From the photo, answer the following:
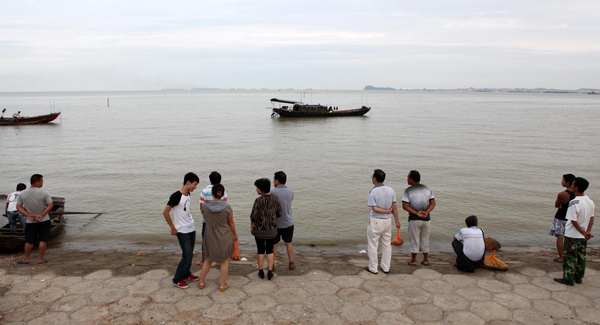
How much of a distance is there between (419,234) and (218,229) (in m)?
3.22

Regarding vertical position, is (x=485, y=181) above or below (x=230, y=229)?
below

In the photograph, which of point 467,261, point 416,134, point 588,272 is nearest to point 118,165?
point 467,261

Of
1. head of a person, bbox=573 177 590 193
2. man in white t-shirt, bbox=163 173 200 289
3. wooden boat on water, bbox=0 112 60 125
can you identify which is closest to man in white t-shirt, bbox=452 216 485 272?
head of a person, bbox=573 177 590 193

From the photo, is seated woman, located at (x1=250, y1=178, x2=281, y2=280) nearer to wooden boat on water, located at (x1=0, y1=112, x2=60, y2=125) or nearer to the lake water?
the lake water

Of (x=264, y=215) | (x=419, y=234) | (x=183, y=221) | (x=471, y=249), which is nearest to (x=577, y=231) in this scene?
(x=471, y=249)

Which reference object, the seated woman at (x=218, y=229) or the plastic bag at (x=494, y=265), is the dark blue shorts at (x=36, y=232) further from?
the plastic bag at (x=494, y=265)

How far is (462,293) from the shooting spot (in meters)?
5.45

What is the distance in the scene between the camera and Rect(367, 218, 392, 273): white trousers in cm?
593

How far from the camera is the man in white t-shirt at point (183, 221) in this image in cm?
519

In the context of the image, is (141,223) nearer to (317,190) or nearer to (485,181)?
(317,190)

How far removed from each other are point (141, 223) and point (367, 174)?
1044 centimetres

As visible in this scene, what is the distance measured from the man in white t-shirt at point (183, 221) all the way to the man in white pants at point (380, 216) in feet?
8.34

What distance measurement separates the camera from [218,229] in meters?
5.25

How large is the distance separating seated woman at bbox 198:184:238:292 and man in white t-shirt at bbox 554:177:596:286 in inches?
183
